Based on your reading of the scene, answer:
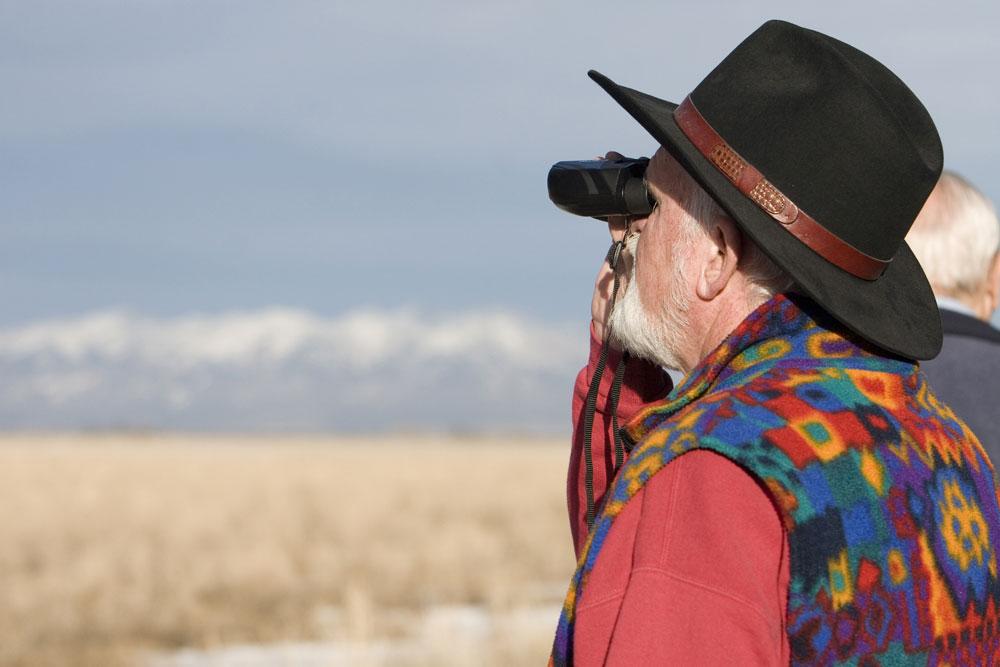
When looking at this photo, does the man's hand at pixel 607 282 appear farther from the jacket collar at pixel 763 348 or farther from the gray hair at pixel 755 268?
the jacket collar at pixel 763 348

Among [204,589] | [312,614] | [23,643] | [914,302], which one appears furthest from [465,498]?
[914,302]

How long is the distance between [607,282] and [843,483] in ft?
2.31

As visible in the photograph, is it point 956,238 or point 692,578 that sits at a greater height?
point 956,238

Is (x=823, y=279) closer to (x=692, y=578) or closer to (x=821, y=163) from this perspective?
(x=821, y=163)

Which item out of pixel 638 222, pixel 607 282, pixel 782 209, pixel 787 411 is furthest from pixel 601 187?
pixel 787 411

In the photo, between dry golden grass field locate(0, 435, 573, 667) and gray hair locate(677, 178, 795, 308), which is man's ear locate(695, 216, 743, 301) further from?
dry golden grass field locate(0, 435, 573, 667)

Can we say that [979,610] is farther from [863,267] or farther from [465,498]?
[465,498]

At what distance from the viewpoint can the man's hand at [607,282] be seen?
1871 mm

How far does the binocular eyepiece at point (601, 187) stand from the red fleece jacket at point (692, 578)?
0.54 meters

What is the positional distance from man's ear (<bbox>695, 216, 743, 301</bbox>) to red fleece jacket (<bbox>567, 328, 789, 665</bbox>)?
1.19ft

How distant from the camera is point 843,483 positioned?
135cm

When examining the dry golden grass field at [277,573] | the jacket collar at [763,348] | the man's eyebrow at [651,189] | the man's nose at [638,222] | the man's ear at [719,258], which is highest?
the man's eyebrow at [651,189]

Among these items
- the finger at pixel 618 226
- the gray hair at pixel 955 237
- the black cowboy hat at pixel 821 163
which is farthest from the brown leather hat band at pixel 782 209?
the gray hair at pixel 955 237

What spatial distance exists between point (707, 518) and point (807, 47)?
69 cm
